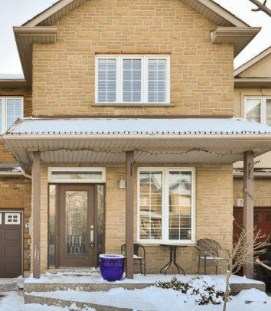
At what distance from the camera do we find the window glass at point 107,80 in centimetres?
1355

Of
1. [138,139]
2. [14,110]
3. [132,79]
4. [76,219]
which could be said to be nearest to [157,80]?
[132,79]

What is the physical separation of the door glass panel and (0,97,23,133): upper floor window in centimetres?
504

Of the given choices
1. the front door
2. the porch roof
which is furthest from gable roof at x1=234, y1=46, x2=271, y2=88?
the front door

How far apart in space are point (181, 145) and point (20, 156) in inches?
160

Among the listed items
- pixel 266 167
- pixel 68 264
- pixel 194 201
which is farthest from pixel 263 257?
pixel 68 264

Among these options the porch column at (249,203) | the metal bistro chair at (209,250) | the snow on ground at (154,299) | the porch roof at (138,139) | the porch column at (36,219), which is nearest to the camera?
the snow on ground at (154,299)

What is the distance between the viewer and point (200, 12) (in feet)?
44.8

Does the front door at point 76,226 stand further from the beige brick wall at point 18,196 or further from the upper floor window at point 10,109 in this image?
the upper floor window at point 10,109

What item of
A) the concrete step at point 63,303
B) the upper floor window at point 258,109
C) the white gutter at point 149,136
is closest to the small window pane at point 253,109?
the upper floor window at point 258,109

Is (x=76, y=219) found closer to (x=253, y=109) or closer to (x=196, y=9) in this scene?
Result: (x=196, y=9)

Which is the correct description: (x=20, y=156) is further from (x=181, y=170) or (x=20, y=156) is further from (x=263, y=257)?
(x=263, y=257)

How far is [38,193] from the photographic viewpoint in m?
11.6

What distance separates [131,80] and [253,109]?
205 inches

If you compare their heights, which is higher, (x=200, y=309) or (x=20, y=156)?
(x=20, y=156)
